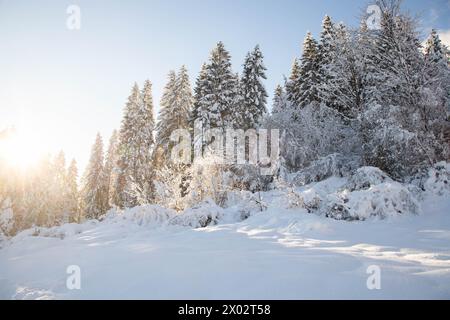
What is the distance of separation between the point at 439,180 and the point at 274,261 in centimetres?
613

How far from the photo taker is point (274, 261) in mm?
3668

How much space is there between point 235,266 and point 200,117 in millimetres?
21018

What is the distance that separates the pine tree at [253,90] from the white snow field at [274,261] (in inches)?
712

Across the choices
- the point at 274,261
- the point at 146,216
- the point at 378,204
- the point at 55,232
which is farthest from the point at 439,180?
the point at 55,232

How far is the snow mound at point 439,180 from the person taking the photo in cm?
708

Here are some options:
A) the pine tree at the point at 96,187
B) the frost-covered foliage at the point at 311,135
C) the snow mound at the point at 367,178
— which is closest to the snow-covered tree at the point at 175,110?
the pine tree at the point at 96,187

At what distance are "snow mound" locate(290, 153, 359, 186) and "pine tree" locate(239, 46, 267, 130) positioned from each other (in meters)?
11.1

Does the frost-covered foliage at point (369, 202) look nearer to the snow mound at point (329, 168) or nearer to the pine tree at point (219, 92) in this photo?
the snow mound at point (329, 168)

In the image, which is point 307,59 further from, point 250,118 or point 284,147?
point 284,147

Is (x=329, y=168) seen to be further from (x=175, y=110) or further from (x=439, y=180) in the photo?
(x=175, y=110)

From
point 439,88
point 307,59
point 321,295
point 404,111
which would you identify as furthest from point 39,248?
point 307,59

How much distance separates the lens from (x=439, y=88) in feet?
32.6

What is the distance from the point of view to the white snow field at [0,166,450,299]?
282cm

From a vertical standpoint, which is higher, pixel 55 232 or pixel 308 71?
pixel 308 71
